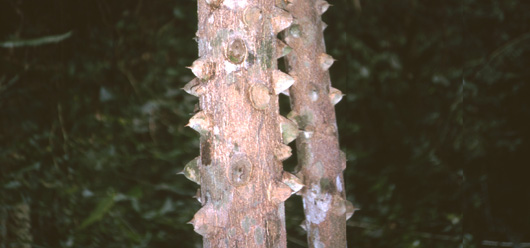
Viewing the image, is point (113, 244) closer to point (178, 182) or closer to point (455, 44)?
point (178, 182)

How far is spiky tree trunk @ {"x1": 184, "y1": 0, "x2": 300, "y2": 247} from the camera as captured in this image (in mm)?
911

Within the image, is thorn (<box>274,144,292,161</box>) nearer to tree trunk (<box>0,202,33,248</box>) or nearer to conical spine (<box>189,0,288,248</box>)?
conical spine (<box>189,0,288,248</box>)

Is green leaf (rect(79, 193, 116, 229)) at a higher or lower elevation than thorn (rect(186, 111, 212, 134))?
higher

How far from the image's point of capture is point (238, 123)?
0.91m

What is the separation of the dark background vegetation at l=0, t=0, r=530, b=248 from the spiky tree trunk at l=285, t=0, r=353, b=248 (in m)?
0.89

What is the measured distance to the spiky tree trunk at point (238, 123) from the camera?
0.91 m

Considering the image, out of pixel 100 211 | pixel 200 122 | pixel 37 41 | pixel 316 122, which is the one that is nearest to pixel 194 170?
pixel 200 122

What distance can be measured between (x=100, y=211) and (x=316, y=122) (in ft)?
4.20

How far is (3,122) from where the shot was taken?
2291 millimetres

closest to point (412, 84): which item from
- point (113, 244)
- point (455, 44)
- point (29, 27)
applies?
point (455, 44)

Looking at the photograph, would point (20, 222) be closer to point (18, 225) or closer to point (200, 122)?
point (18, 225)

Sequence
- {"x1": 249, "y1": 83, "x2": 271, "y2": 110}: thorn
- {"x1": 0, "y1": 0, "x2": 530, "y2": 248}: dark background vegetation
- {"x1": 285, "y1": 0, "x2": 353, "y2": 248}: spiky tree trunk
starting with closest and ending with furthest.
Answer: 1. {"x1": 249, "y1": 83, "x2": 271, "y2": 110}: thorn
2. {"x1": 285, "y1": 0, "x2": 353, "y2": 248}: spiky tree trunk
3. {"x1": 0, "y1": 0, "x2": 530, "y2": 248}: dark background vegetation

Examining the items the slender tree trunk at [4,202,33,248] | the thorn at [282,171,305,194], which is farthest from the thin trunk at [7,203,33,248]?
the thorn at [282,171,305,194]

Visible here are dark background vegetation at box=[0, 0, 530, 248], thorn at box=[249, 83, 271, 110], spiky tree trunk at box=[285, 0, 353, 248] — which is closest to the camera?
thorn at box=[249, 83, 271, 110]
